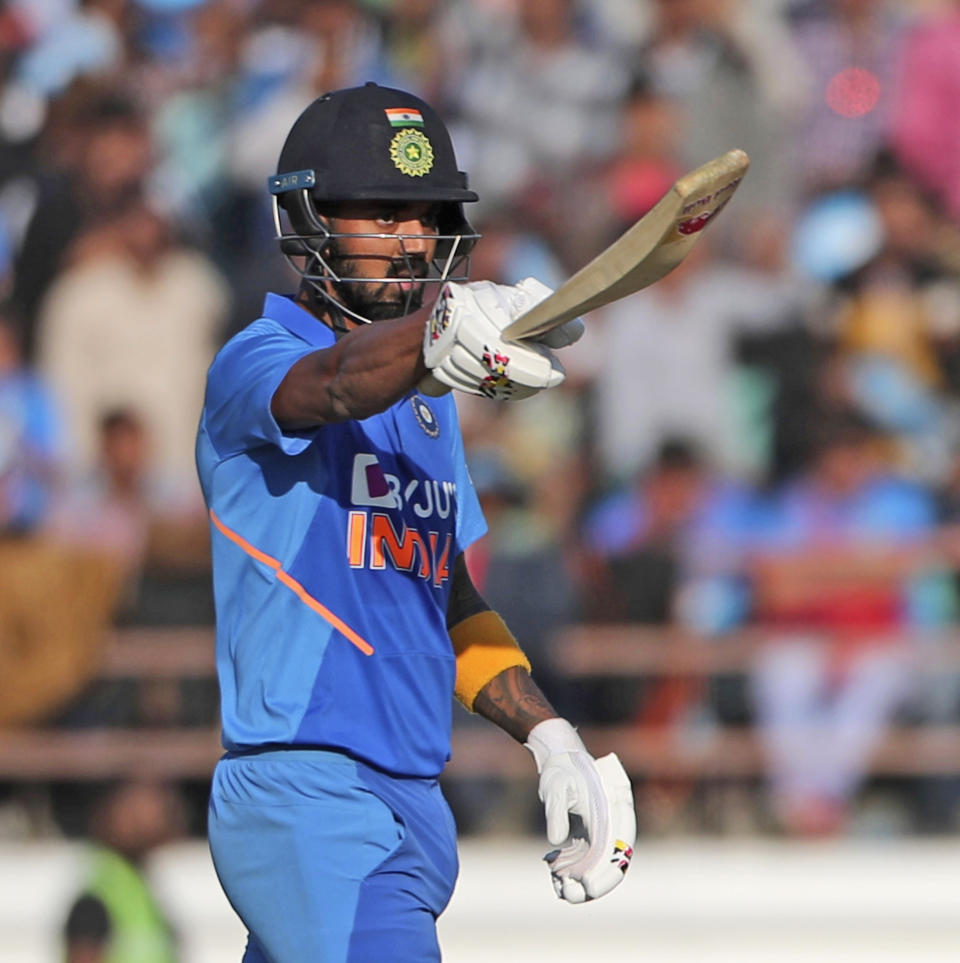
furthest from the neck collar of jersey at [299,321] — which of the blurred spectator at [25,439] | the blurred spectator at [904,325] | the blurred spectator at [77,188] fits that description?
the blurred spectator at [77,188]

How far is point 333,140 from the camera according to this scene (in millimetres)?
3410

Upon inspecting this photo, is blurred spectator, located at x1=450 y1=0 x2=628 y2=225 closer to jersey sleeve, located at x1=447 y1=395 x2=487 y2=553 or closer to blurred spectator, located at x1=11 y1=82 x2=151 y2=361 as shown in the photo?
blurred spectator, located at x1=11 y1=82 x2=151 y2=361

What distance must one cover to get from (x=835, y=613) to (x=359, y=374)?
4.85 metres

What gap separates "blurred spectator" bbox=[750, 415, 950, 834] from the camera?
23.9 ft

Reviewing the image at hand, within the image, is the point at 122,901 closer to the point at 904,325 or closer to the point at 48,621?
the point at 48,621

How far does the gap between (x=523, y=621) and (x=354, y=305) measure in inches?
156

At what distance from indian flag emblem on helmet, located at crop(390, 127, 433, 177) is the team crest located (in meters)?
0.41

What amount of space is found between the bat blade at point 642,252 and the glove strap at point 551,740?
0.99 meters

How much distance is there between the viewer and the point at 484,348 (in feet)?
9.10

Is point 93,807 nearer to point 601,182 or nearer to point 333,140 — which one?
point 601,182

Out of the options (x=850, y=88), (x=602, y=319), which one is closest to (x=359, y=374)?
(x=602, y=319)

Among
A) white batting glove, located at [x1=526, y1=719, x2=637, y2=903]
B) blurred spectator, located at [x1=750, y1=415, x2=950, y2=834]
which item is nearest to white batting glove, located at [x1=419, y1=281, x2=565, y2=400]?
white batting glove, located at [x1=526, y1=719, x2=637, y2=903]

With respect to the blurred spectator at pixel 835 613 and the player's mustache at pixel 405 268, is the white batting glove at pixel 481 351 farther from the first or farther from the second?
the blurred spectator at pixel 835 613

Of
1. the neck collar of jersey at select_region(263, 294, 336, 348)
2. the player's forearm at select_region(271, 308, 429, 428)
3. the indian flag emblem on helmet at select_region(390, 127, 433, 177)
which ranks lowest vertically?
the player's forearm at select_region(271, 308, 429, 428)
